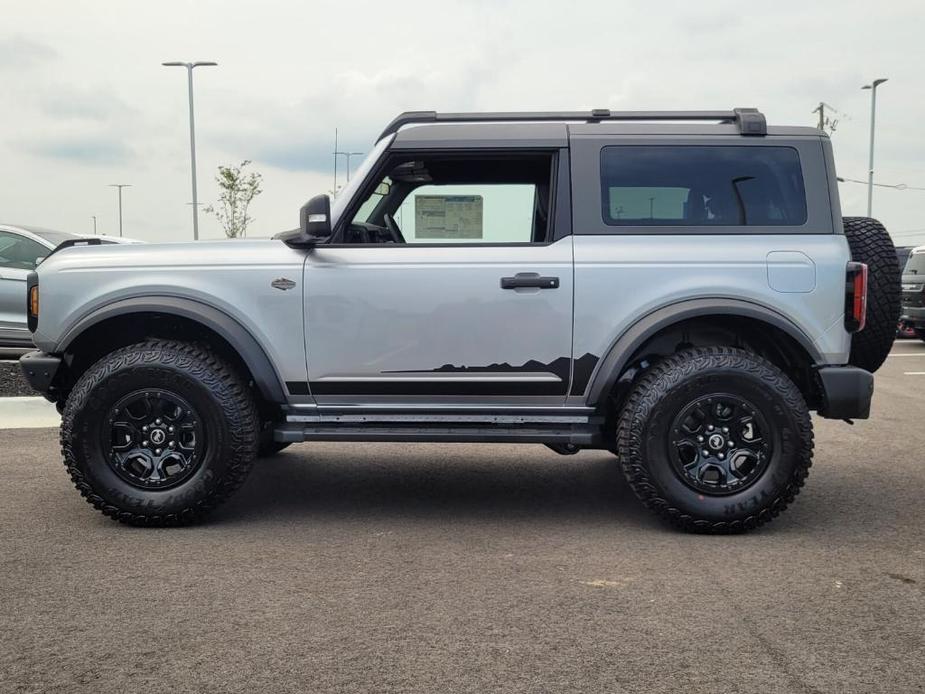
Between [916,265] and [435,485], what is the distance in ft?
39.2

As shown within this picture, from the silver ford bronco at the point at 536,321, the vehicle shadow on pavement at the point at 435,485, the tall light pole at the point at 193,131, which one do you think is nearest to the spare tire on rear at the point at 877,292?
the silver ford bronco at the point at 536,321

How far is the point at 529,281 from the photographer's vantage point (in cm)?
468

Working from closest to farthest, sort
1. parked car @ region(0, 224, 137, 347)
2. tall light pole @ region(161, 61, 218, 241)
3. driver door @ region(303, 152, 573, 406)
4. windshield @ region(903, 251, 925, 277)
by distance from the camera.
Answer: driver door @ region(303, 152, 573, 406), parked car @ region(0, 224, 137, 347), windshield @ region(903, 251, 925, 277), tall light pole @ region(161, 61, 218, 241)

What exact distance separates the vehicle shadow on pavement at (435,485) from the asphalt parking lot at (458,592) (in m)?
0.03

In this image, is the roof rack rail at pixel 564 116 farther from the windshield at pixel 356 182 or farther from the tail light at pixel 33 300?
the tail light at pixel 33 300

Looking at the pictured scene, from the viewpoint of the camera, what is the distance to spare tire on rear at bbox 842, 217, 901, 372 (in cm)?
492

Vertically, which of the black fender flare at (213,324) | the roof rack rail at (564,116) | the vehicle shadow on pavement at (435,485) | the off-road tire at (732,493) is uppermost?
the roof rack rail at (564,116)

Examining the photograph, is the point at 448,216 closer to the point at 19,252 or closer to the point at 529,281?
the point at 529,281

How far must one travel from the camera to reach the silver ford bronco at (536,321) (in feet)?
15.3

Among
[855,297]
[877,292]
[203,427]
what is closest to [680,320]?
[855,297]

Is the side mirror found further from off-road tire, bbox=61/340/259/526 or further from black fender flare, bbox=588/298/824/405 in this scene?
black fender flare, bbox=588/298/824/405

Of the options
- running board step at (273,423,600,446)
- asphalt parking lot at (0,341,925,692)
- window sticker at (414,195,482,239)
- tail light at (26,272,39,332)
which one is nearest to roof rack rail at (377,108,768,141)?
window sticker at (414,195,482,239)

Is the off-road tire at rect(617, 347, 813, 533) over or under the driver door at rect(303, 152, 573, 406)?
under

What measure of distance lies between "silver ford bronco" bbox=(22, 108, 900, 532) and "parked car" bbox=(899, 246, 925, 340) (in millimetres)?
11140
